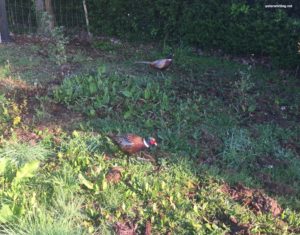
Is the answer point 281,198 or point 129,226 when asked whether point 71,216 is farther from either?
point 281,198

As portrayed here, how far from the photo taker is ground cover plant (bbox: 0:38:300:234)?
3.75 meters

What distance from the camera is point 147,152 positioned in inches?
183

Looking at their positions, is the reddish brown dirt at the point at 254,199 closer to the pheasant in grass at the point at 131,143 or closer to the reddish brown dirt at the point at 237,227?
the reddish brown dirt at the point at 237,227

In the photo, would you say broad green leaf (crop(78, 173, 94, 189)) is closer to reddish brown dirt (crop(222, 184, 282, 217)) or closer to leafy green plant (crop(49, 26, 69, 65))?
reddish brown dirt (crop(222, 184, 282, 217))

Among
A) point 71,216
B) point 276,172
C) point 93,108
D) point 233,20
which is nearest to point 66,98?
point 93,108

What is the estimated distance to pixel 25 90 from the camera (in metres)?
5.90

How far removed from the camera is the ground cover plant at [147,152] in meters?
3.75

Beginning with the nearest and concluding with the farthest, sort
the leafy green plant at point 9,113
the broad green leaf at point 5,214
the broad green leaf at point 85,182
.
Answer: the broad green leaf at point 5,214 < the broad green leaf at point 85,182 < the leafy green plant at point 9,113

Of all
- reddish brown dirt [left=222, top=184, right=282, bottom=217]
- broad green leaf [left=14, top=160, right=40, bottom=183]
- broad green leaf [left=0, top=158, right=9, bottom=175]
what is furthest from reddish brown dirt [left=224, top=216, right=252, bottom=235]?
broad green leaf [left=0, top=158, right=9, bottom=175]

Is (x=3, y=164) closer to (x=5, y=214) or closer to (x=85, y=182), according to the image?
(x=5, y=214)

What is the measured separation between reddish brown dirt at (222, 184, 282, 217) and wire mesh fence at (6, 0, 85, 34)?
6.40 meters

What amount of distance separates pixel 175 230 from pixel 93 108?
2270 millimetres

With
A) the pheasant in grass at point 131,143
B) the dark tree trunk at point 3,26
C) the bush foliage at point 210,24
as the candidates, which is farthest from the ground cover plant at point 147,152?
the dark tree trunk at point 3,26

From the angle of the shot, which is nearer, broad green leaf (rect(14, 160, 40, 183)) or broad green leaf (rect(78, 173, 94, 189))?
broad green leaf (rect(14, 160, 40, 183))
